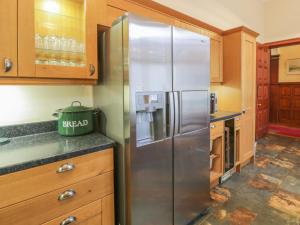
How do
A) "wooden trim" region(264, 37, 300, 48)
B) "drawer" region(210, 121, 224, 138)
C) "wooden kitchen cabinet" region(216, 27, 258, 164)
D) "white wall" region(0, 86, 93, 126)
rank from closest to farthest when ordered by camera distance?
"white wall" region(0, 86, 93, 126), "drawer" region(210, 121, 224, 138), "wooden kitchen cabinet" region(216, 27, 258, 164), "wooden trim" region(264, 37, 300, 48)

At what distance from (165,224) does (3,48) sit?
5.40ft

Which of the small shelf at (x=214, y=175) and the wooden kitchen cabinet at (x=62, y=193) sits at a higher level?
the wooden kitchen cabinet at (x=62, y=193)

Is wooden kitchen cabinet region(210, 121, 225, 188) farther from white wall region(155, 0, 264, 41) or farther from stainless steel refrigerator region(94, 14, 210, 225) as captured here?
white wall region(155, 0, 264, 41)

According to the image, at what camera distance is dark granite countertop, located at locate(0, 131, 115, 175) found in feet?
3.26

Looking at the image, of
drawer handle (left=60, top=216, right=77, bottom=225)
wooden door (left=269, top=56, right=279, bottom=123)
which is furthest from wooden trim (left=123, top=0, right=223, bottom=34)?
wooden door (left=269, top=56, right=279, bottom=123)

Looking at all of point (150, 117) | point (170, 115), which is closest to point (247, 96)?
point (170, 115)

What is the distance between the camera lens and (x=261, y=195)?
7.43 ft

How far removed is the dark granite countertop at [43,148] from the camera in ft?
3.26

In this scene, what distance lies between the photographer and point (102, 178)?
1311 mm

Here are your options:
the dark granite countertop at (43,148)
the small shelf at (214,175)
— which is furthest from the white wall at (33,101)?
the small shelf at (214,175)

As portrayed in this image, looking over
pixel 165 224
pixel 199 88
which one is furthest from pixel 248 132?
pixel 165 224

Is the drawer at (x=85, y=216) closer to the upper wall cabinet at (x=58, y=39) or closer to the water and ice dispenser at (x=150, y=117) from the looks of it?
the water and ice dispenser at (x=150, y=117)

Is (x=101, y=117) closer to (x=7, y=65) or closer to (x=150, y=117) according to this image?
(x=150, y=117)

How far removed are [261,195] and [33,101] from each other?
2.57m
